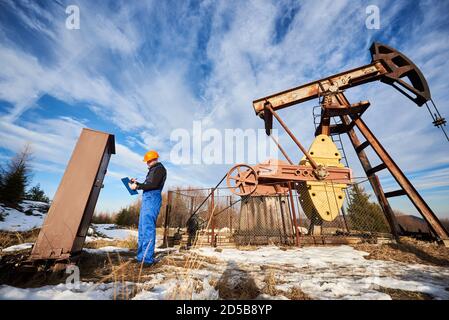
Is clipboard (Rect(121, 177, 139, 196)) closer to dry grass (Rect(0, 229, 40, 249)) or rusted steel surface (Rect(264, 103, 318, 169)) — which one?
dry grass (Rect(0, 229, 40, 249))

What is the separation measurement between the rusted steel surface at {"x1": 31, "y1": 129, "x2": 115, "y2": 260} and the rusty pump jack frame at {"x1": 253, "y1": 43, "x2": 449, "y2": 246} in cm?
535

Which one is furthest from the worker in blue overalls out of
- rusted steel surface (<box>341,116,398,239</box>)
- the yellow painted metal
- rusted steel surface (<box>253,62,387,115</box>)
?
rusted steel surface (<box>341,116,398,239</box>)

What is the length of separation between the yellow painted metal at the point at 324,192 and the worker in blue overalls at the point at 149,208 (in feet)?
15.0

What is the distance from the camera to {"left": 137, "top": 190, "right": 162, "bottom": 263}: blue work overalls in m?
3.06

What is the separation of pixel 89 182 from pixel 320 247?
5.51m

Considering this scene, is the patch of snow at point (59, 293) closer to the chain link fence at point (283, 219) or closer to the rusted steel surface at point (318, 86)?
the chain link fence at point (283, 219)

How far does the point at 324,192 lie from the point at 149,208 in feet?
16.9

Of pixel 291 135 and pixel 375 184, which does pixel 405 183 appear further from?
pixel 291 135

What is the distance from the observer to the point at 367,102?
5836mm

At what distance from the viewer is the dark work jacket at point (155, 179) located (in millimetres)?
3287

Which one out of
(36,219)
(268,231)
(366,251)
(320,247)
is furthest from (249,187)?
(36,219)

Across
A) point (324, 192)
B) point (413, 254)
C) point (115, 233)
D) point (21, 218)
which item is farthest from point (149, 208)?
point (21, 218)
